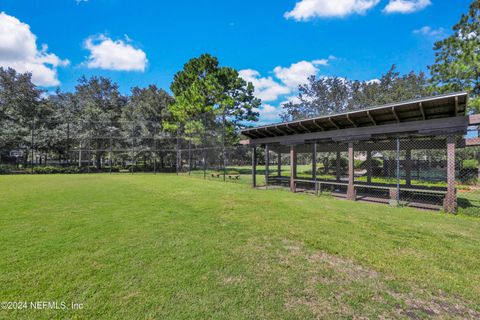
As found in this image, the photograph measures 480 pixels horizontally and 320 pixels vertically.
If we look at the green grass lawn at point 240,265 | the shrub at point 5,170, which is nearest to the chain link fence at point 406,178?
the green grass lawn at point 240,265

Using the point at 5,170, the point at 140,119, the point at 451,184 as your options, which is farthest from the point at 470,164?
the point at 5,170

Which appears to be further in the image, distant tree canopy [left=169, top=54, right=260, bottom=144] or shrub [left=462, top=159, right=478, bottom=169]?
distant tree canopy [left=169, top=54, right=260, bottom=144]

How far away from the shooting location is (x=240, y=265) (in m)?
3.00

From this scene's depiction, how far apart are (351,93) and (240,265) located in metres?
32.4

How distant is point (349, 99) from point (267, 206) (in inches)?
1087

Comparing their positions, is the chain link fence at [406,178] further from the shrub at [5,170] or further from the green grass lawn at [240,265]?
the shrub at [5,170]

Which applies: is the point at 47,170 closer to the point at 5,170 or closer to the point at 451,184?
the point at 5,170

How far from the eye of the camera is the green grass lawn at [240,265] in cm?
217

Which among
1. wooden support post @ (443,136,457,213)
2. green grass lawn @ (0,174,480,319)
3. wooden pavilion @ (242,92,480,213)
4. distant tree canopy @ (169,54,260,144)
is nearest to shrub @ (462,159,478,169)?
wooden pavilion @ (242,92,480,213)

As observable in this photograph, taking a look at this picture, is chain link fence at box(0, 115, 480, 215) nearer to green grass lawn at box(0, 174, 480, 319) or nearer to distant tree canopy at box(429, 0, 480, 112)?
distant tree canopy at box(429, 0, 480, 112)

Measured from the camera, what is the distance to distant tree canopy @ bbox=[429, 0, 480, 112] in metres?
13.7

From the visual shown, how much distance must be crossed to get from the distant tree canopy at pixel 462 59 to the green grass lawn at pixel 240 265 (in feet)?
45.4

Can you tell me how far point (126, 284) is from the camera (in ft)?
8.22

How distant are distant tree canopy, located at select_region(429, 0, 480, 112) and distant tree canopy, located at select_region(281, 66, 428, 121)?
16.9 ft
